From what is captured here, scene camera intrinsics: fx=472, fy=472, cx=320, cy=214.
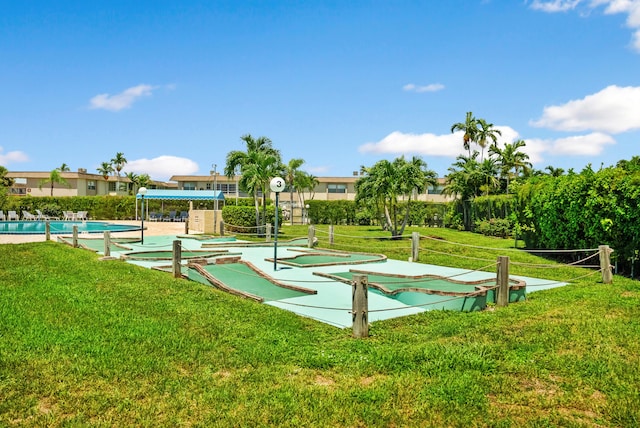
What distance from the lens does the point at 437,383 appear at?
169 inches

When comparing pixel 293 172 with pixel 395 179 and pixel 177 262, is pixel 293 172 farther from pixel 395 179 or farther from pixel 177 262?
pixel 177 262

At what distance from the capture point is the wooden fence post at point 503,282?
26.0 ft

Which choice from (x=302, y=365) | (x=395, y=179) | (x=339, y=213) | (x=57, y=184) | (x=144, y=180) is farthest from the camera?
(x=144, y=180)

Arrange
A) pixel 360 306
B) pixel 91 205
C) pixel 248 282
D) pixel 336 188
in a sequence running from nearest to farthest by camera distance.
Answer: pixel 360 306
pixel 248 282
pixel 91 205
pixel 336 188

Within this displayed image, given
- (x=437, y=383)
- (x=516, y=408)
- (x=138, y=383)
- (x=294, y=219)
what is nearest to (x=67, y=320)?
(x=138, y=383)

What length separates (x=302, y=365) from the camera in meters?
4.83

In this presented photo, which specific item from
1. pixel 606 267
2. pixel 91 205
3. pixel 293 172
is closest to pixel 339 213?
pixel 293 172

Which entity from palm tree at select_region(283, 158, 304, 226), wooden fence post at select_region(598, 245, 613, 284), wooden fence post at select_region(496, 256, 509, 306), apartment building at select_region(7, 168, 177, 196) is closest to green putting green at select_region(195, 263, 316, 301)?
wooden fence post at select_region(496, 256, 509, 306)

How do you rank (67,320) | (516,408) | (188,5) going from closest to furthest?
(516,408), (67,320), (188,5)

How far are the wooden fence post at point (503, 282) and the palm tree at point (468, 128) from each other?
38.4 m

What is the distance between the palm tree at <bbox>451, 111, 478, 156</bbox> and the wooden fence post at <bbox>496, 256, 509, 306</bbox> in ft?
126

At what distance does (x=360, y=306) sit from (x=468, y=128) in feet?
135

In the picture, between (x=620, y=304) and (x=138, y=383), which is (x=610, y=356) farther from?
(x=138, y=383)

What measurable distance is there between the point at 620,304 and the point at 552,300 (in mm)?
1007
